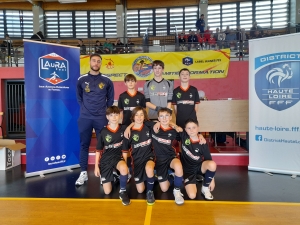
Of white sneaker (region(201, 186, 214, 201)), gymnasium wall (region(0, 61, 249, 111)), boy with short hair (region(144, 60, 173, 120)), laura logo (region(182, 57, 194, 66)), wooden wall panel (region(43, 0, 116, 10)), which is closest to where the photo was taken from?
white sneaker (region(201, 186, 214, 201))

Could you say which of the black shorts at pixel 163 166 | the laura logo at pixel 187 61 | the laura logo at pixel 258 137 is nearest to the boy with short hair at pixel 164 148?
the black shorts at pixel 163 166

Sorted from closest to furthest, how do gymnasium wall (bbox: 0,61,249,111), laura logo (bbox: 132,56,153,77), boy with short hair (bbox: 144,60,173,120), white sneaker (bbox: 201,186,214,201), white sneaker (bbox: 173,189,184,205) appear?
white sneaker (bbox: 173,189,184,205), white sneaker (bbox: 201,186,214,201), boy with short hair (bbox: 144,60,173,120), laura logo (bbox: 132,56,153,77), gymnasium wall (bbox: 0,61,249,111)

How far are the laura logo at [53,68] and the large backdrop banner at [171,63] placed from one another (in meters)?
4.05

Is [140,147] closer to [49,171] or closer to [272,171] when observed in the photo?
[49,171]

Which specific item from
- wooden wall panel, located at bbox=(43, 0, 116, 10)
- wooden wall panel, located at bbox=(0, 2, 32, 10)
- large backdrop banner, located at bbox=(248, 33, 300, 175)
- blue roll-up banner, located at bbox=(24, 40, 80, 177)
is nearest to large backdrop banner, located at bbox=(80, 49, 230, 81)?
large backdrop banner, located at bbox=(248, 33, 300, 175)

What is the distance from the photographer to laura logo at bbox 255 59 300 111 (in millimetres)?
3553

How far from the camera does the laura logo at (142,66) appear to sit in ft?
25.6

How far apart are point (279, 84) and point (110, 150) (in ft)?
8.66

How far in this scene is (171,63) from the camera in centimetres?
767

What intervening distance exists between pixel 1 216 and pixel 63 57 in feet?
7.99

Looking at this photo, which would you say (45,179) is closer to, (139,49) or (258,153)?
(258,153)

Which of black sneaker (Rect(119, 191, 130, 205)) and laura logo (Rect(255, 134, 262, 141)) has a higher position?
laura logo (Rect(255, 134, 262, 141))

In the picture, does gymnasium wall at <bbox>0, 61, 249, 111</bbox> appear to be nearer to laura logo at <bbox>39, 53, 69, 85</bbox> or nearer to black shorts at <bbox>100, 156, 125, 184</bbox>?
laura logo at <bbox>39, 53, 69, 85</bbox>

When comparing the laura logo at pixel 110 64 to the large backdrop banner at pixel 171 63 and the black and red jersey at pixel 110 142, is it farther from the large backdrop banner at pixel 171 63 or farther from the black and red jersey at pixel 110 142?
the black and red jersey at pixel 110 142
